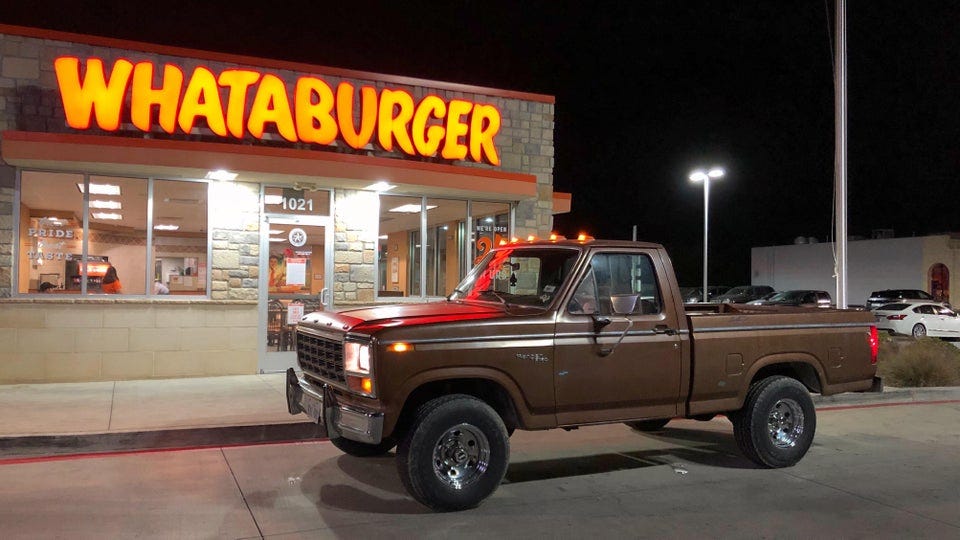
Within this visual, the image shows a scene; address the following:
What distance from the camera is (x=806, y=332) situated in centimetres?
745

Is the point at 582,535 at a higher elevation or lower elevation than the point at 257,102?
lower

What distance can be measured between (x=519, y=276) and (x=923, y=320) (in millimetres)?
20744

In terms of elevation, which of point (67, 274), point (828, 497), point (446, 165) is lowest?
point (828, 497)

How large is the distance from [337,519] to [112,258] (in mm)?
7759

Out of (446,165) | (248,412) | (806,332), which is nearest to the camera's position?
(806,332)

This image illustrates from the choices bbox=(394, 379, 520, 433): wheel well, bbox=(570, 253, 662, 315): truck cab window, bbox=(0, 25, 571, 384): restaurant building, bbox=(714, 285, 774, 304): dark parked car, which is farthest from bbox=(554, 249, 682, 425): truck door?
bbox=(714, 285, 774, 304): dark parked car

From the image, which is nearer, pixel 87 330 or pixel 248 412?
pixel 248 412

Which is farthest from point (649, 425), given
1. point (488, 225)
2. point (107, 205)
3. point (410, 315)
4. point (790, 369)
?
point (107, 205)

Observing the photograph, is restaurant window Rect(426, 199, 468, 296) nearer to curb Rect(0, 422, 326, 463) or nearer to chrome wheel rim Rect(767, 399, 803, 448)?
curb Rect(0, 422, 326, 463)

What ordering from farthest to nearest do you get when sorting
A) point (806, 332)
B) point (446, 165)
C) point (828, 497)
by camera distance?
1. point (446, 165)
2. point (806, 332)
3. point (828, 497)

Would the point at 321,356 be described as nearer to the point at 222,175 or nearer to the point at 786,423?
the point at 786,423

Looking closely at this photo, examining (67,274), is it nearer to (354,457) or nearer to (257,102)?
(257,102)

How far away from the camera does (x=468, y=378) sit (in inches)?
236

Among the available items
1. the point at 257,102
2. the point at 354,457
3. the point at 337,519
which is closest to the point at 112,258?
the point at 257,102
